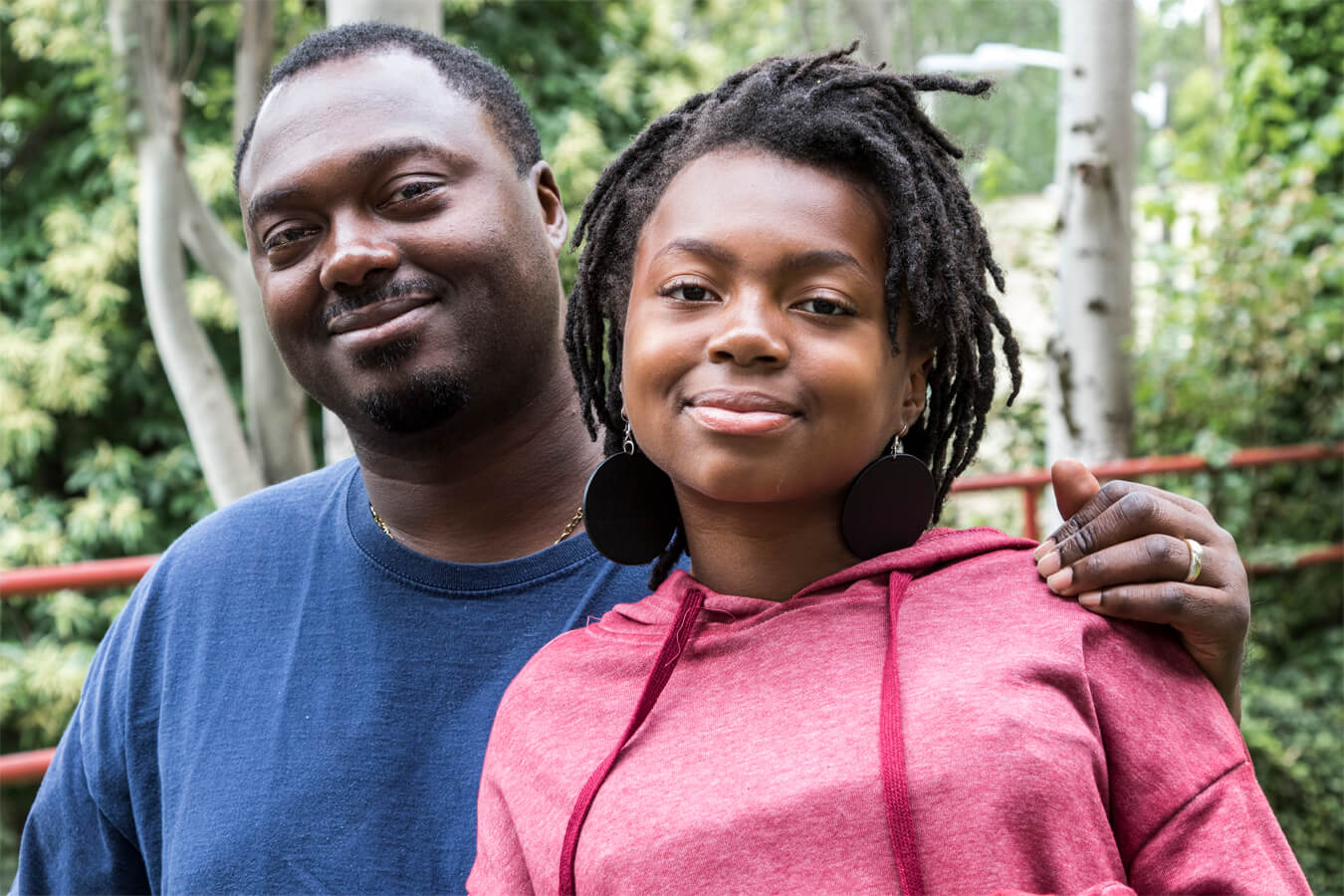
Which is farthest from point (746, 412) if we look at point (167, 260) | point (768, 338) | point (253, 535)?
point (167, 260)

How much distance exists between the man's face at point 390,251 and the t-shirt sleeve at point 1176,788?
104 cm

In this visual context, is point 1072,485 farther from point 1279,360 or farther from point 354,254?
point 1279,360

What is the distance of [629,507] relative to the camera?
1.68m

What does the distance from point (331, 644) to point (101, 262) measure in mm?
8381

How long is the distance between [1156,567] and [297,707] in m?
1.21

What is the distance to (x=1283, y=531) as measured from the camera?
666cm

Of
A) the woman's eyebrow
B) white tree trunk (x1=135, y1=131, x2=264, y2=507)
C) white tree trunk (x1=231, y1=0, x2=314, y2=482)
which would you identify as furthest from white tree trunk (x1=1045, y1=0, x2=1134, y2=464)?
the woman's eyebrow

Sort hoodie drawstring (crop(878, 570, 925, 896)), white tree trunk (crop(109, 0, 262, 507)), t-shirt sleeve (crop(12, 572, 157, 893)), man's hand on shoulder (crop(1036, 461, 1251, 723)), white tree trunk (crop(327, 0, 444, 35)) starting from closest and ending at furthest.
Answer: hoodie drawstring (crop(878, 570, 925, 896)) → man's hand on shoulder (crop(1036, 461, 1251, 723)) → t-shirt sleeve (crop(12, 572, 157, 893)) → white tree trunk (crop(327, 0, 444, 35)) → white tree trunk (crop(109, 0, 262, 507))

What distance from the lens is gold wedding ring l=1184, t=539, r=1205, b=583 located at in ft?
4.49

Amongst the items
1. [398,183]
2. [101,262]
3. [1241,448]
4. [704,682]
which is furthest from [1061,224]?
[101,262]

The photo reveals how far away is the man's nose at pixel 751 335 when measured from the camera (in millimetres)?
1396

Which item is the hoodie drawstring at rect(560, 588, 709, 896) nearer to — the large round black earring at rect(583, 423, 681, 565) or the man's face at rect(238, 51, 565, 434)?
the large round black earring at rect(583, 423, 681, 565)

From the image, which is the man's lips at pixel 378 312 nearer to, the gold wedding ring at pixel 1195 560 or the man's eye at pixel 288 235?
the man's eye at pixel 288 235

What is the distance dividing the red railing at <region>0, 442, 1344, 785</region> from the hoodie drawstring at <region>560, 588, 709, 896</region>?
2.02 metres
